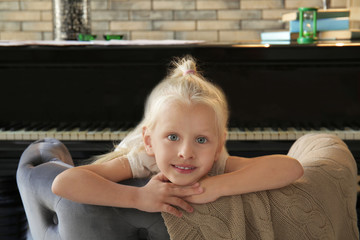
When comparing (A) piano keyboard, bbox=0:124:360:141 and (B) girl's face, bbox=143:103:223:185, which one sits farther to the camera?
(A) piano keyboard, bbox=0:124:360:141

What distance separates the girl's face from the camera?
1022 millimetres

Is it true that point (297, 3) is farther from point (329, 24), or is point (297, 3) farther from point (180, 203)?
point (180, 203)

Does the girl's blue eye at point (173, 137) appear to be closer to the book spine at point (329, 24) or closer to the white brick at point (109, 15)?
the book spine at point (329, 24)

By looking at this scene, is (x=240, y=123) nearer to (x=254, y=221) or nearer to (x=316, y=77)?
(x=316, y=77)

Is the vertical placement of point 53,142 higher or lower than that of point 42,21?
lower

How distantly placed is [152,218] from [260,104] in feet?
5.02

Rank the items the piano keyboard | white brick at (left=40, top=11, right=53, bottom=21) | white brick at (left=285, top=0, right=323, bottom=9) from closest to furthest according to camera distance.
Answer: the piano keyboard
white brick at (left=285, top=0, right=323, bottom=9)
white brick at (left=40, top=11, right=53, bottom=21)

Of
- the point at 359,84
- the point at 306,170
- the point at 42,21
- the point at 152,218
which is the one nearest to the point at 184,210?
the point at 152,218

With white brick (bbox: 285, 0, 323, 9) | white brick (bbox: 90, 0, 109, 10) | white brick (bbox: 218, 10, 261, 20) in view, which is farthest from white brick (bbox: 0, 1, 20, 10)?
white brick (bbox: 285, 0, 323, 9)

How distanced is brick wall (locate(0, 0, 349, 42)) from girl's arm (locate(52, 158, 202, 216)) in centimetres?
235

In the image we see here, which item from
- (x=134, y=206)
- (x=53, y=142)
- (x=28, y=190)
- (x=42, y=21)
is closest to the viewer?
(x=134, y=206)

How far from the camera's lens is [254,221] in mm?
948

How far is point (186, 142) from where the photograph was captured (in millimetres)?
1018

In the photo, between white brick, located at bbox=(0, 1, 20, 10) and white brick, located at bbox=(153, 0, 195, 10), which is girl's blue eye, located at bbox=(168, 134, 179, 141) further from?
white brick, located at bbox=(0, 1, 20, 10)
